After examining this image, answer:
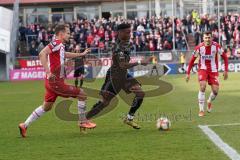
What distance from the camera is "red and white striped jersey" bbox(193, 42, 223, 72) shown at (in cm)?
1595

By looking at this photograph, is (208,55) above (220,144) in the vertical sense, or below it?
above

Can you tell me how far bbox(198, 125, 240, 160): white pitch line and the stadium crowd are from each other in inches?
1277

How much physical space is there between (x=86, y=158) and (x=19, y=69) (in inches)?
A: 1381

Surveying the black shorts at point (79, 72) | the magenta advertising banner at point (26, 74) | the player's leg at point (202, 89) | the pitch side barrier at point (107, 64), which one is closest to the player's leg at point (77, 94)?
the player's leg at point (202, 89)

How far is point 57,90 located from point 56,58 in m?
0.64

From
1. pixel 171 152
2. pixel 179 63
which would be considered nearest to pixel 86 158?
pixel 171 152

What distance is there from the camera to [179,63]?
43.7 meters

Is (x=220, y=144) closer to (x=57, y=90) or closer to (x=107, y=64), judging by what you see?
(x=57, y=90)

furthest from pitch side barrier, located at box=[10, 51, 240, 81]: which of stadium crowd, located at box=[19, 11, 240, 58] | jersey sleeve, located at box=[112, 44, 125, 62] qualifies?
jersey sleeve, located at box=[112, 44, 125, 62]

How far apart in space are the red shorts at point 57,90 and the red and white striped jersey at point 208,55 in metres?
4.70

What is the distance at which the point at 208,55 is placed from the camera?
16.0 metres

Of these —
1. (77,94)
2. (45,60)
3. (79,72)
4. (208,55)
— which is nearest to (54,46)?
(45,60)

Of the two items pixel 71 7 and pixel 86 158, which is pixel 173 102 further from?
pixel 71 7

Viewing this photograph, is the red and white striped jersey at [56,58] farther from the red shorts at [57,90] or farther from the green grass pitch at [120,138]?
the green grass pitch at [120,138]
